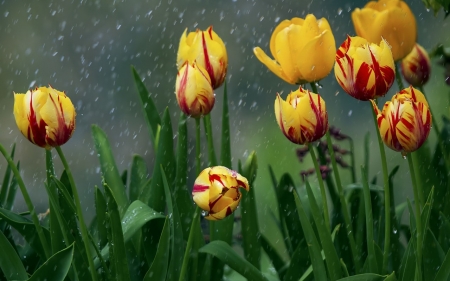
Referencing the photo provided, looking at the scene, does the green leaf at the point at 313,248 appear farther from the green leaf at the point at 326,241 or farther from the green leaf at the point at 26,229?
the green leaf at the point at 26,229

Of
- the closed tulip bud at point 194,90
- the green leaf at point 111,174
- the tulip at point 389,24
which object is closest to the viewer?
the closed tulip bud at point 194,90

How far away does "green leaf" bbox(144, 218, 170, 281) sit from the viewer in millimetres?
780

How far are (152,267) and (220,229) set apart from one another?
162 mm

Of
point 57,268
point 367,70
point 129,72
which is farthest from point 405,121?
point 129,72

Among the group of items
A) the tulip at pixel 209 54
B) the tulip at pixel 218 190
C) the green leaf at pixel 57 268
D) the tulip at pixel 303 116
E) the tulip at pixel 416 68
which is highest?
the tulip at pixel 209 54

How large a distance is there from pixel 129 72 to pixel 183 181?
155 cm

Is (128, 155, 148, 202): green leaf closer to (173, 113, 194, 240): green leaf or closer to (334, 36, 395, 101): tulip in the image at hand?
(173, 113, 194, 240): green leaf

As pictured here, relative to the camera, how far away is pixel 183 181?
91 centimetres

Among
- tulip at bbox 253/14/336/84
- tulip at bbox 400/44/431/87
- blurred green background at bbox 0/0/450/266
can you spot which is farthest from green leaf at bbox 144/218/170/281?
blurred green background at bbox 0/0/450/266

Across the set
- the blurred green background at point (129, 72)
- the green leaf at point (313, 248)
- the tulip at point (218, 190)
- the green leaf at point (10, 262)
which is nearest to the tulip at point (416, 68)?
the green leaf at point (313, 248)

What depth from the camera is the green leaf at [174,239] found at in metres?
0.80

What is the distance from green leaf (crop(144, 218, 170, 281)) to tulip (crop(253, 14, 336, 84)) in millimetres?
232

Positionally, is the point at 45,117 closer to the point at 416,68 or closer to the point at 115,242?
the point at 115,242

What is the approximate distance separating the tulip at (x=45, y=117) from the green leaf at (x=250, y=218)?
29cm
